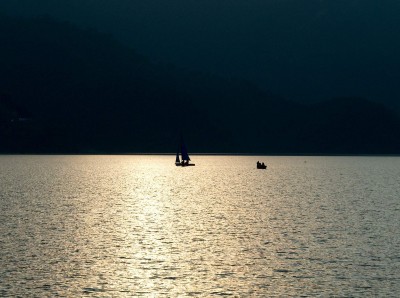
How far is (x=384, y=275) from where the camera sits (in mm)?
43125

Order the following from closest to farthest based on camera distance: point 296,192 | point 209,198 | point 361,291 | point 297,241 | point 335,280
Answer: point 361,291, point 335,280, point 297,241, point 209,198, point 296,192

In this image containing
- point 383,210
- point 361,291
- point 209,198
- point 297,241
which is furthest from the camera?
point 209,198

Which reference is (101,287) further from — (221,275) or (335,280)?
(335,280)

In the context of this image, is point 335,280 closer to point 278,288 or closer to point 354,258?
point 278,288

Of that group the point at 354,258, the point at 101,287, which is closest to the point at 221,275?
the point at 101,287

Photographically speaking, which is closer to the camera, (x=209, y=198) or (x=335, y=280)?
(x=335, y=280)

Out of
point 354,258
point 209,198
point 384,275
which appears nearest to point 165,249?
point 354,258

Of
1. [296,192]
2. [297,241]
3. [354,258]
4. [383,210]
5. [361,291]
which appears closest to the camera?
[361,291]

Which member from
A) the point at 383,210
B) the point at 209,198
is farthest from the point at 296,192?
the point at 383,210

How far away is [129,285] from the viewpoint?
40156 millimetres

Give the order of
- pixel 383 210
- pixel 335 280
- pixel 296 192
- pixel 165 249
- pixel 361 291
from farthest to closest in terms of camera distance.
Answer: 1. pixel 296 192
2. pixel 383 210
3. pixel 165 249
4. pixel 335 280
5. pixel 361 291

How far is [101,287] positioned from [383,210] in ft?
196

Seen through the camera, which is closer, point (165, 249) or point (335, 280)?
point (335, 280)

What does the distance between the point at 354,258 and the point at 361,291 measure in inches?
422
